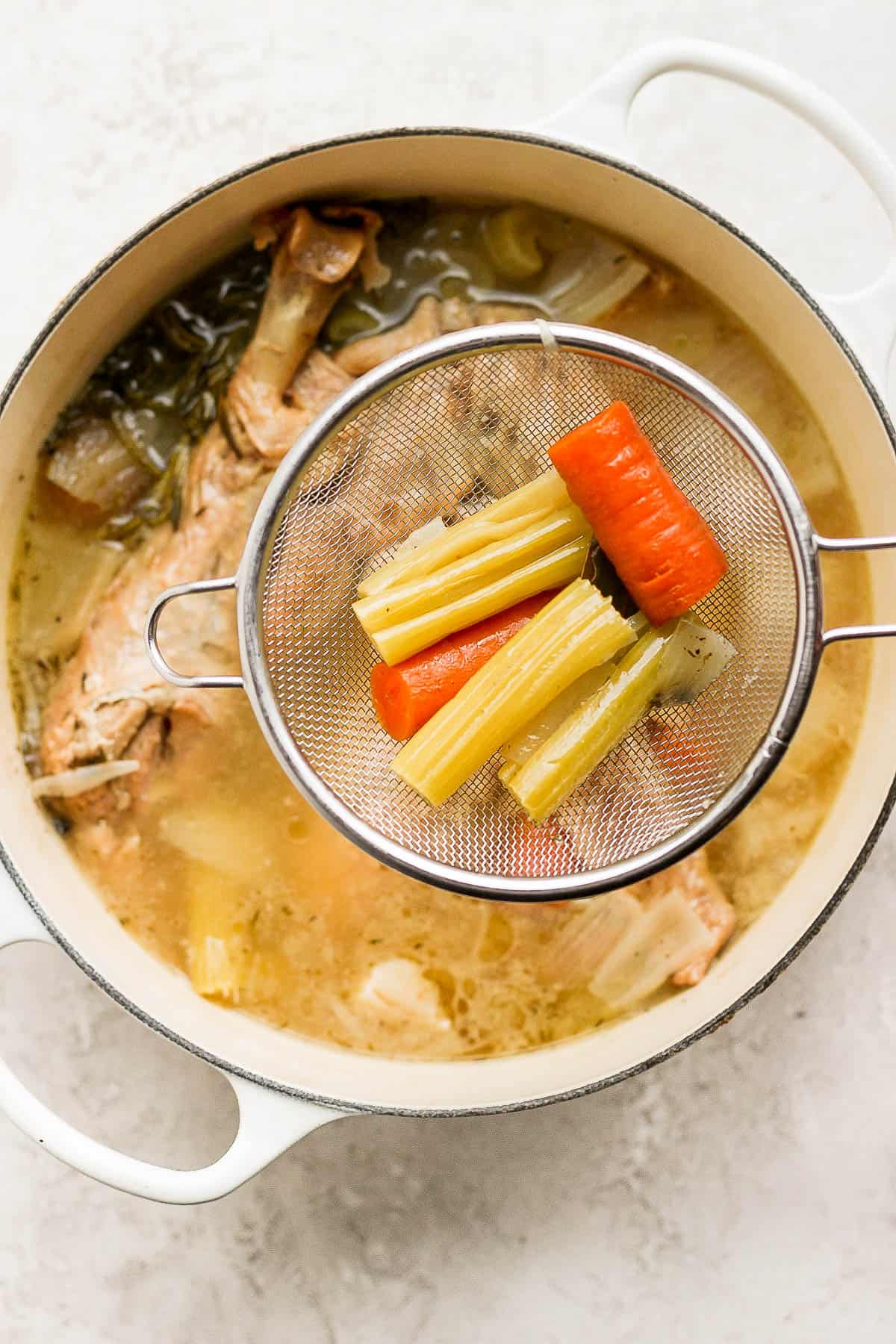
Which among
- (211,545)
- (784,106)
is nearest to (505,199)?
(784,106)

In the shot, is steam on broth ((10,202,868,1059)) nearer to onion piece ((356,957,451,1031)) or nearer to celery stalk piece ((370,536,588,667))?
onion piece ((356,957,451,1031))

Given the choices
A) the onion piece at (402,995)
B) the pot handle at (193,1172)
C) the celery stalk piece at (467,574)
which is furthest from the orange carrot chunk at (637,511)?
the pot handle at (193,1172)

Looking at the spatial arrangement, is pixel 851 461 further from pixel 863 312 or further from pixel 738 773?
pixel 738 773

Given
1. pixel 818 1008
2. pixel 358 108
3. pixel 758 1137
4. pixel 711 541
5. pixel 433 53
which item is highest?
pixel 433 53

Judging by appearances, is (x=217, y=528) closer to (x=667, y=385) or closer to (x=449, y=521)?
(x=449, y=521)

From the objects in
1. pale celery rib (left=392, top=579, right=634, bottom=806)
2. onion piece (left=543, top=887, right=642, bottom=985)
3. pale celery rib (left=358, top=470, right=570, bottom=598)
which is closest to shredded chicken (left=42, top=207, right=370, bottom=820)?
pale celery rib (left=358, top=470, right=570, bottom=598)

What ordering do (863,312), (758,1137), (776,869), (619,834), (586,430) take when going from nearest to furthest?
(586,430)
(863,312)
(619,834)
(776,869)
(758,1137)

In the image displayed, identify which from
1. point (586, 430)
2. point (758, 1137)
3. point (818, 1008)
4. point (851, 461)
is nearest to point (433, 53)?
point (586, 430)

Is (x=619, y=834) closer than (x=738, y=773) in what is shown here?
No
